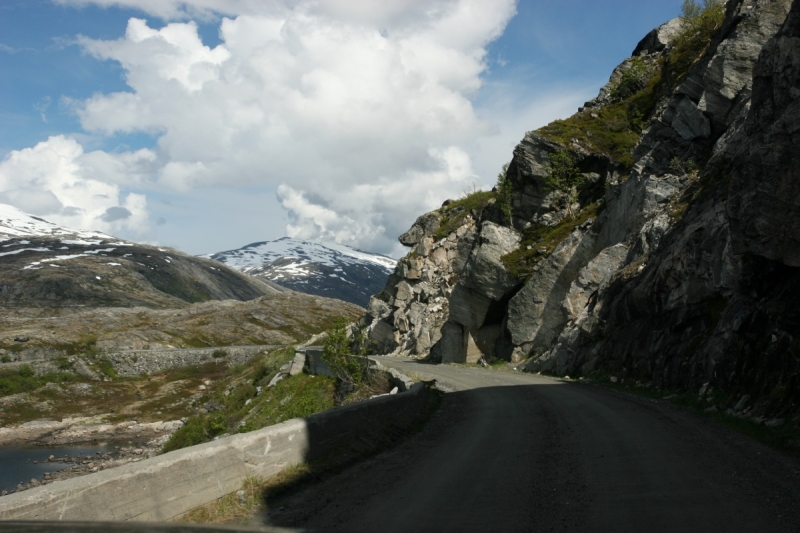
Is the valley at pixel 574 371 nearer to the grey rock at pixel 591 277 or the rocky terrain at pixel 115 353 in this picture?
the grey rock at pixel 591 277

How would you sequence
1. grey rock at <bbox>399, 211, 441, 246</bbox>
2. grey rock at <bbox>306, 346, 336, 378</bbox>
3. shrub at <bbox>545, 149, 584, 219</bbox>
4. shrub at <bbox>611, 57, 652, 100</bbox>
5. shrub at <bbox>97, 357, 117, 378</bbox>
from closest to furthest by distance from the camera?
grey rock at <bbox>306, 346, 336, 378</bbox>
shrub at <bbox>545, 149, 584, 219</bbox>
shrub at <bbox>611, 57, 652, 100</bbox>
grey rock at <bbox>399, 211, 441, 246</bbox>
shrub at <bbox>97, 357, 117, 378</bbox>

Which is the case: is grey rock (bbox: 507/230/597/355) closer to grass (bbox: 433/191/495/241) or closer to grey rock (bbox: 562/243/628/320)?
grey rock (bbox: 562/243/628/320)

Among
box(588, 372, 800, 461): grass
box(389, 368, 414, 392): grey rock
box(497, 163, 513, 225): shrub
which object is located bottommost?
box(588, 372, 800, 461): grass

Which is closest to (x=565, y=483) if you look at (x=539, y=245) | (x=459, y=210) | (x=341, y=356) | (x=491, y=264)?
(x=341, y=356)

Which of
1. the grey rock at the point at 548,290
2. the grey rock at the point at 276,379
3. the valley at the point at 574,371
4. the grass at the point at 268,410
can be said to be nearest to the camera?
the valley at the point at 574,371

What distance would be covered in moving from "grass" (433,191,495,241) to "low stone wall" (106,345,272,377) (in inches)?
1464

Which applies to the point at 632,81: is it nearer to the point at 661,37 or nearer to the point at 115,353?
the point at 661,37

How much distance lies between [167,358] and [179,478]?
88.1 metres

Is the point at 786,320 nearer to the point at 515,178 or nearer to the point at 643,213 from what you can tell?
the point at 643,213

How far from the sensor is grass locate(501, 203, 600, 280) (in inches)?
1515

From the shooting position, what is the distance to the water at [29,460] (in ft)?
127

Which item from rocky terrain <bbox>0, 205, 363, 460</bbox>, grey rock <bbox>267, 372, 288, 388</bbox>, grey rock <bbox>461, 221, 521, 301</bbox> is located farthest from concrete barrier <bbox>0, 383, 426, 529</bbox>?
rocky terrain <bbox>0, 205, 363, 460</bbox>

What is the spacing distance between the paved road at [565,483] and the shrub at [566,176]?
3093 cm

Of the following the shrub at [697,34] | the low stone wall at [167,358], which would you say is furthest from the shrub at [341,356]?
the low stone wall at [167,358]
